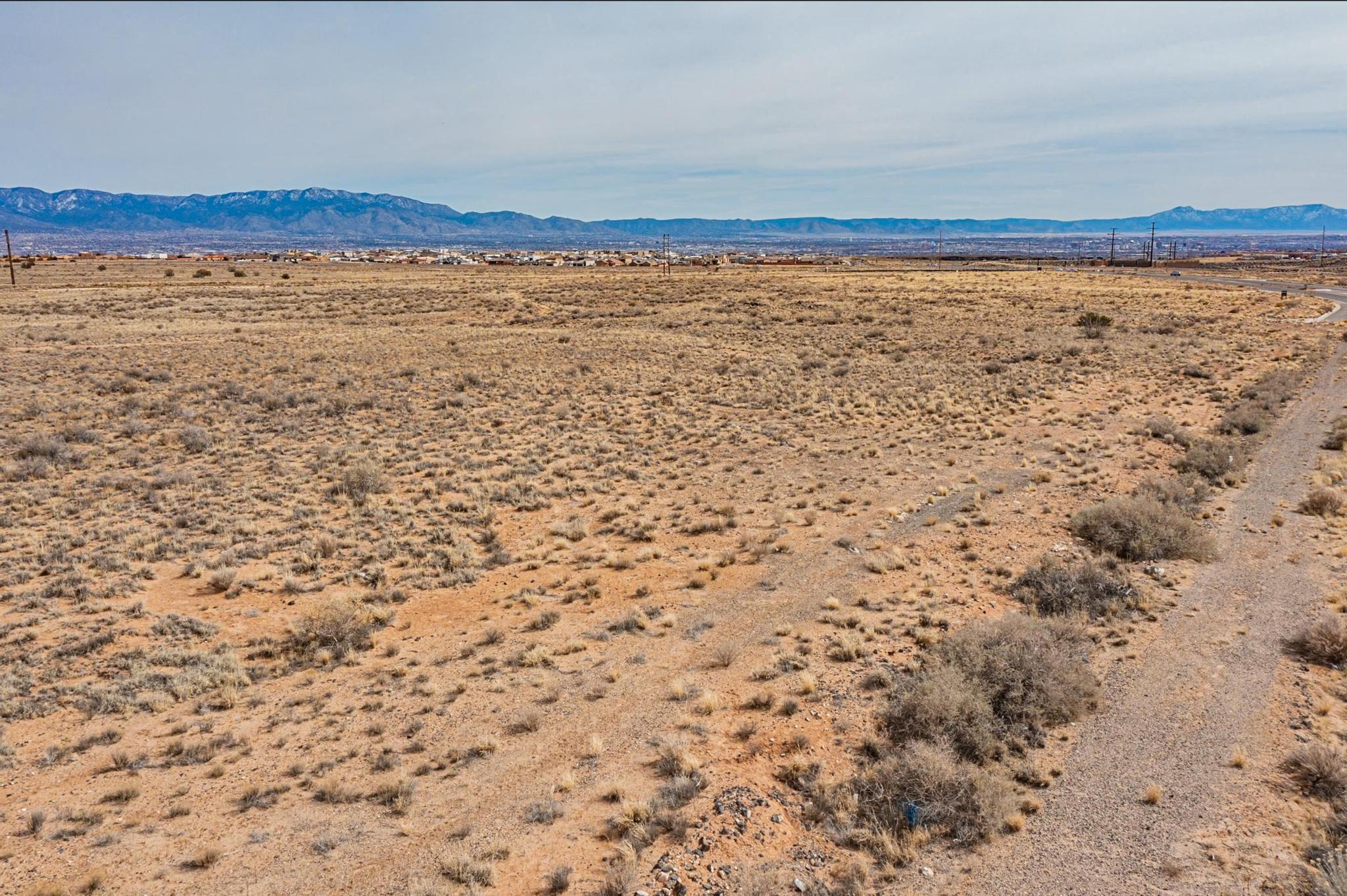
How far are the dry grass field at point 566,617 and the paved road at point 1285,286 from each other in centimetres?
3010

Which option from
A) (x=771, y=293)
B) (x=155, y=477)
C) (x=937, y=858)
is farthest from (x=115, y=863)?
(x=771, y=293)

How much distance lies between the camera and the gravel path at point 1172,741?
5.78 m

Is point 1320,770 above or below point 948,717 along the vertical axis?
below

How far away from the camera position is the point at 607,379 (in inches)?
1120

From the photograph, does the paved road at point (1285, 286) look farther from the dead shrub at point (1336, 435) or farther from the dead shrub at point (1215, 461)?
the dead shrub at point (1215, 461)

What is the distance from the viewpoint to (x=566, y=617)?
10.4m

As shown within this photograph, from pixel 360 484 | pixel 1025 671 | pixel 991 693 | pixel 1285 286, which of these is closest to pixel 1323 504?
pixel 1025 671

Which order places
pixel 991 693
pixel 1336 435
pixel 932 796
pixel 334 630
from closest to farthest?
1. pixel 932 796
2. pixel 991 693
3. pixel 334 630
4. pixel 1336 435

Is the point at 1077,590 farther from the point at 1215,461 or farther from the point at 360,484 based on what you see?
the point at 360,484

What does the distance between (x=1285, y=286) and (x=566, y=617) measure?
89747mm

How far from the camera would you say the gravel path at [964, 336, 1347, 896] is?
5777 millimetres

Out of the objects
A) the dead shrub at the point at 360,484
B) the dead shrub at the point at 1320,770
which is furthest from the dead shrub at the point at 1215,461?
the dead shrub at the point at 360,484

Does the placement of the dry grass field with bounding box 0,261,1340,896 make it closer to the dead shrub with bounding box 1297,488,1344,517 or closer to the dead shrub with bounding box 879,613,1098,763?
the dead shrub with bounding box 879,613,1098,763

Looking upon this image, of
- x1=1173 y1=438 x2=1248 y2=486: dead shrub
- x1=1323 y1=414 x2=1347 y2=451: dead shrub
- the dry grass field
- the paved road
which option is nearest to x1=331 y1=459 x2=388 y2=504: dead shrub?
the dry grass field
